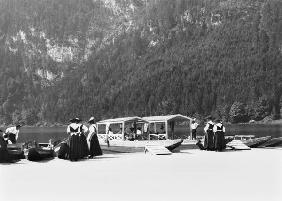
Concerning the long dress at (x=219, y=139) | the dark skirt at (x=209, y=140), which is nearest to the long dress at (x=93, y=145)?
the dark skirt at (x=209, y=140)

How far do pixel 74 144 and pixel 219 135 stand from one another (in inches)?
412

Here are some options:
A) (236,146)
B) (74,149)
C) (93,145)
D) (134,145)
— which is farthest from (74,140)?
Answer: (236,146)

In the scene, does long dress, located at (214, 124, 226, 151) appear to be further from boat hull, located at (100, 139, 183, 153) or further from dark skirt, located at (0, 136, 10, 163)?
dark skirt, located at (0, 136, 10, 163)

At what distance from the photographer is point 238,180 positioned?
18781mm

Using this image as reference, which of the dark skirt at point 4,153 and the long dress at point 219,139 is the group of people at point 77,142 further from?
the long dress at point 219,139

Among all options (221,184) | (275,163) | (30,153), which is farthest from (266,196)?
(30,153)

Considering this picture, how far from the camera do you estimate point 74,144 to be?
90.2ft

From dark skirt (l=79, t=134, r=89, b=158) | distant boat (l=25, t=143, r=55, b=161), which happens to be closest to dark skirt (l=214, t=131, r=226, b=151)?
dark skirt (l=79, t=134, r=89, b=158)

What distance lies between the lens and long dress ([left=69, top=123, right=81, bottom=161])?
27.0m

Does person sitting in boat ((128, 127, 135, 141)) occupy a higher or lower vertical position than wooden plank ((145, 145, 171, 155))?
higher

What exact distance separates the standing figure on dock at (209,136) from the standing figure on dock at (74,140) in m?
9.94

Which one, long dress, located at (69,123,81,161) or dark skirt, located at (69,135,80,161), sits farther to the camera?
dark skirt, located at (69,135,80,161)

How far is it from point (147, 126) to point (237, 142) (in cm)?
937

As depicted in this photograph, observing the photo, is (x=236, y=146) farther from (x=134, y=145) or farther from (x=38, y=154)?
(x=38, y=154)
